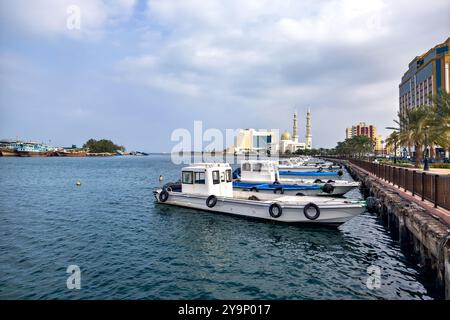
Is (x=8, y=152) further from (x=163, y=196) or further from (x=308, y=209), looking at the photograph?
(x=308, y=209)

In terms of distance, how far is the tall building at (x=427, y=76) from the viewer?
99625 mm

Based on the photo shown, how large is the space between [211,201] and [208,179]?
1.76 m

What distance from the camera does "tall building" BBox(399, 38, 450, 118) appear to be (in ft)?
327

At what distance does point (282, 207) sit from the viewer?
1761 centimetres

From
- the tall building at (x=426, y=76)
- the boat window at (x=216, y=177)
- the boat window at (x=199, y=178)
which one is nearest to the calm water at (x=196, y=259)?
the boat window at (x=199, y=178)

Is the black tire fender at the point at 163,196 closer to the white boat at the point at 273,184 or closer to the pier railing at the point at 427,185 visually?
the white boat at the point at 273,184

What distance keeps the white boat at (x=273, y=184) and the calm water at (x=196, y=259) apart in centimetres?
640

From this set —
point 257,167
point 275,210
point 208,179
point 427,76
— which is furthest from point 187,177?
point 427,76

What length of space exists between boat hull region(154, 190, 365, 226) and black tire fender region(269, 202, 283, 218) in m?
0.18

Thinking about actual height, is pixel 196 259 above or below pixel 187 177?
below

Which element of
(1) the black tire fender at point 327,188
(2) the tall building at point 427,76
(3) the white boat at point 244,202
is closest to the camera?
(3) the white boat at point 244,202

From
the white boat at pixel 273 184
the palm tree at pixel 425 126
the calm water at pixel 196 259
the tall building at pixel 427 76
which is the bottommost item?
the calm water at pixel 196 259
